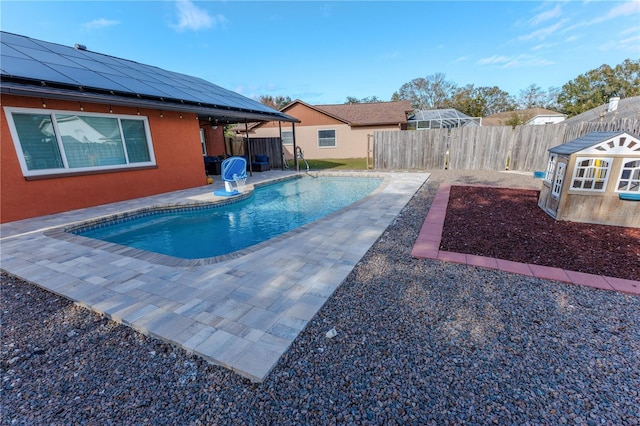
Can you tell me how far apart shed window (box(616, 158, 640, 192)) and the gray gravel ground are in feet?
8.42

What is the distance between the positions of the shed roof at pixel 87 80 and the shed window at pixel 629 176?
9.27 meters

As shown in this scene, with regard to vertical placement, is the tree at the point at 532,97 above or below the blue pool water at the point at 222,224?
above

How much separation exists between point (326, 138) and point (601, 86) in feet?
108

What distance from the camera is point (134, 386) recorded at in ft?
5.76

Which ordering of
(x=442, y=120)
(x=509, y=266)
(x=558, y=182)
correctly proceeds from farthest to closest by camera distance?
(x=442, y=120)
(x=558, y=182)
(x=509, y=266)

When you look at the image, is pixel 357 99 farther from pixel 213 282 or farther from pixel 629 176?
pixel 213 282

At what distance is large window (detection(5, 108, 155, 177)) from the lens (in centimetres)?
547

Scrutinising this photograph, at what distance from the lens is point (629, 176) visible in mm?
3951

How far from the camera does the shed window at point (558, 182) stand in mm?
4430

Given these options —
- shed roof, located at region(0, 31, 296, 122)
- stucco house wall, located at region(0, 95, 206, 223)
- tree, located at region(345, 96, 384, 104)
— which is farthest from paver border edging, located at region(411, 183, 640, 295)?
tree, located at region(345, 96, 384, 104)

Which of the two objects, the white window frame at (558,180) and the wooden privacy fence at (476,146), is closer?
the white window frame at (558,180)

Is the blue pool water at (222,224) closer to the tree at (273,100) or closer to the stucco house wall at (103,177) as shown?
the stucco house wall at (103,177)

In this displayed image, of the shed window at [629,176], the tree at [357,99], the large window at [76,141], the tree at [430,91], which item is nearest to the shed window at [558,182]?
the shed window at [629,176]

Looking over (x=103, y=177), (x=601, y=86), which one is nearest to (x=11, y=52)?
(x=103, y=177)
